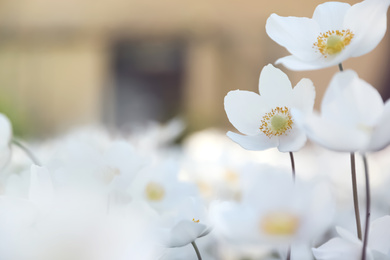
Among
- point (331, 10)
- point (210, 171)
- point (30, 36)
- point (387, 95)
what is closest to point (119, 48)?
point (30, 36)

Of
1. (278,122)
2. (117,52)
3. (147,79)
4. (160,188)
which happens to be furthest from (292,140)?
(147,79)

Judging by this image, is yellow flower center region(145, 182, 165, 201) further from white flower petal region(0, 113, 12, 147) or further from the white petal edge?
the white petal edge

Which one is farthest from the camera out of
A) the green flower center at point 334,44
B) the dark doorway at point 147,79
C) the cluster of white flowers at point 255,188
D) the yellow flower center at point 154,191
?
the dark doorway at point 147,79

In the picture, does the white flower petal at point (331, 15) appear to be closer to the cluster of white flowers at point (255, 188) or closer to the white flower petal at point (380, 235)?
the cluster of white flowers at point (255, 188)

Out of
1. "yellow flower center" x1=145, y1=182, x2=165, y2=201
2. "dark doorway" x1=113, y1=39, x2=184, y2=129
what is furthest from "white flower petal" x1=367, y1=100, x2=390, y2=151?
"dark doorway" x1=113, y1=39, x2=184, y2=129

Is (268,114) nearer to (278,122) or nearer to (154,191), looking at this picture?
(278,122)

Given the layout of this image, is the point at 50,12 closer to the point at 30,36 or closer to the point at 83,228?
the point at 30,36

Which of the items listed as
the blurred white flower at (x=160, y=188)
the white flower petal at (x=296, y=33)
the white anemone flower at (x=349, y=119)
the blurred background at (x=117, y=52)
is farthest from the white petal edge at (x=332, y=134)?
the blurred background at (x=117, y=52)

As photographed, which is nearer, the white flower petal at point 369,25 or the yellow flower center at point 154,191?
the white flower petal at point 369,25

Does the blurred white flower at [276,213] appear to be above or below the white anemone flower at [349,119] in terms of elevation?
below
